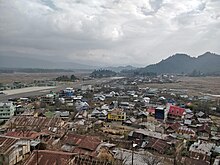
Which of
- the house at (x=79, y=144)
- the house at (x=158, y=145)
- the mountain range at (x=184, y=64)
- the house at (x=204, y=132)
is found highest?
the mountain range at (x=184, y=64)

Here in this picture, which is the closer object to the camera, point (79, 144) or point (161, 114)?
point (79, 144)

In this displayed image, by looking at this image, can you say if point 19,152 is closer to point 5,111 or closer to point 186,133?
point 186,133

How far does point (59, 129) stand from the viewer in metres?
16.8

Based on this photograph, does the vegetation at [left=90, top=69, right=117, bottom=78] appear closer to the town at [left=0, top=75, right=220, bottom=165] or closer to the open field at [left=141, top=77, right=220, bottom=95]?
→ the open field at [left=141, top=77, right=220, bottom=95]

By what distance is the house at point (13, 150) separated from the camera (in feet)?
32.4

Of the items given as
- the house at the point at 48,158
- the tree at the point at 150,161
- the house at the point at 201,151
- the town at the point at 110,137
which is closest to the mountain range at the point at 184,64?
the town at the point at 110,137

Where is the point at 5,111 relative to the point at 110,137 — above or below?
above

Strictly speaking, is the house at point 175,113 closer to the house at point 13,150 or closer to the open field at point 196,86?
the house at point 13,150

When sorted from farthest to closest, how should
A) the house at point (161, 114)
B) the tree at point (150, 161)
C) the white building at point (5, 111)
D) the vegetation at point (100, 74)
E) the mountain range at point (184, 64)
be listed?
the mountain range at point (184, 64)
the vegetation at point (100, 74)
the house at point (161, 114)
the white building at point (5, 111)
the tree at point (150, 161)

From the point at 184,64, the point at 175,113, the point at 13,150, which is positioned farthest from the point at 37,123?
the point at 184,64

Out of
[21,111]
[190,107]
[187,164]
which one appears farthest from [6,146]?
[190,107]

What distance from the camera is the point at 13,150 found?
10.2m

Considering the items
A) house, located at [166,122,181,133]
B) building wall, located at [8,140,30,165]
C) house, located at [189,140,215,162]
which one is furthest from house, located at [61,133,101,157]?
house, located at [166,122,181,133]

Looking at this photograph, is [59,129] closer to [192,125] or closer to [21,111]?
[21,111]
